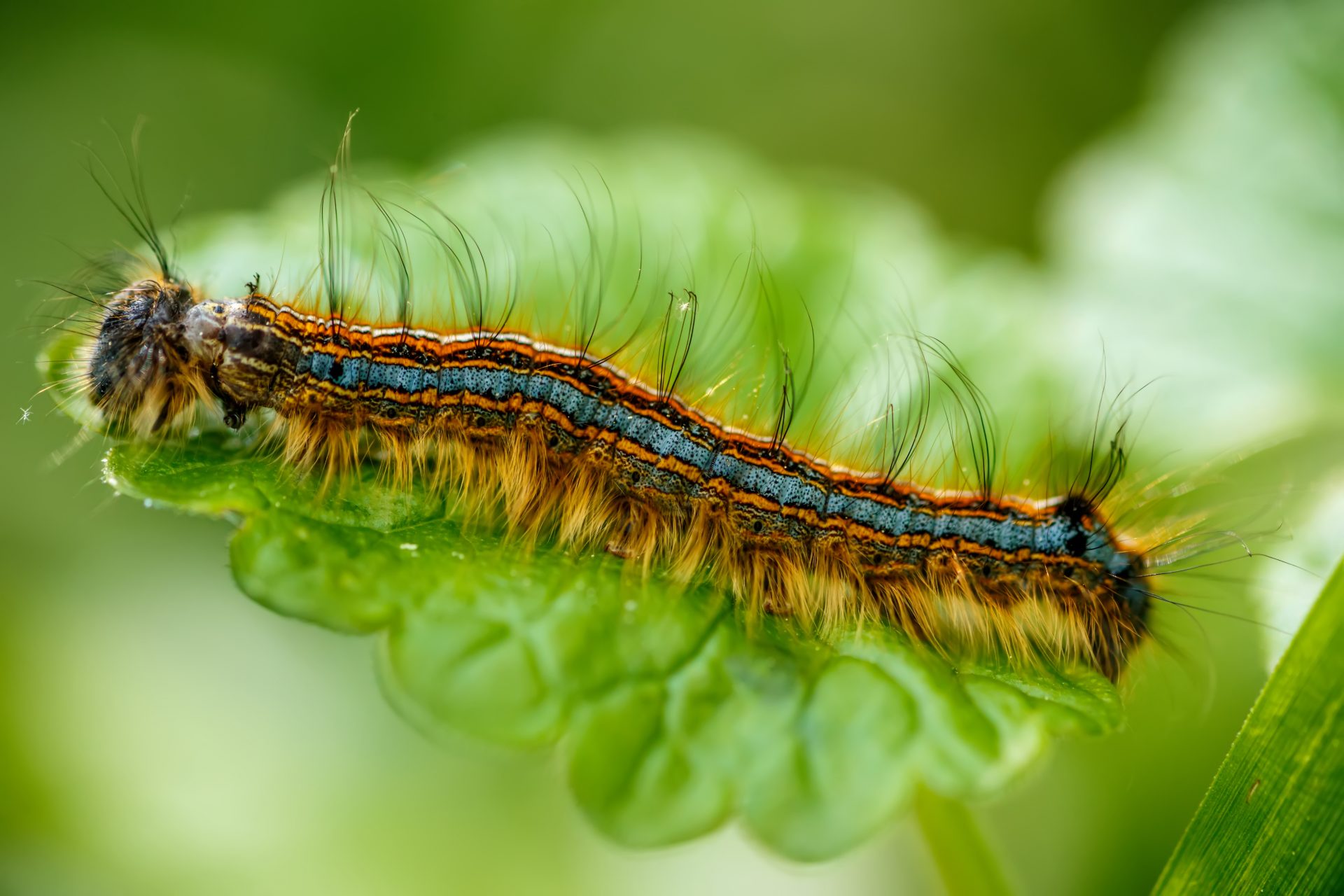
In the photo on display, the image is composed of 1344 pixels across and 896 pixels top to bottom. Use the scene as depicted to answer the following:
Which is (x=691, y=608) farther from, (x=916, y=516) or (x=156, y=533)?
(x=156, y=533)

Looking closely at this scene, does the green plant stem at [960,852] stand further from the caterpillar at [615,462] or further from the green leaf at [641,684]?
the caterpillar at [615,462]

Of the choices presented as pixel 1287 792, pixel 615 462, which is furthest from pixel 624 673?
pixel 1287 792

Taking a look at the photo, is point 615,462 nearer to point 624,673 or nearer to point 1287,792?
point 624,673

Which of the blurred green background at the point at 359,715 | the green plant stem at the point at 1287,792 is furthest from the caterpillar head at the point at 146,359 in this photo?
the green plant stem at the point at 1287,792

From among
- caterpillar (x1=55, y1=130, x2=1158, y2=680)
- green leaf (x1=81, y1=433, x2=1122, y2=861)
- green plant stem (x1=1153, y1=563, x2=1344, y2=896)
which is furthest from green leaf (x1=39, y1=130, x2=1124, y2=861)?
green plant stem (x1=1153, y1=563, x2=1344, y2=896)

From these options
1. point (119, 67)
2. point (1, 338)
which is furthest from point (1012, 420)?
point (119, 67)

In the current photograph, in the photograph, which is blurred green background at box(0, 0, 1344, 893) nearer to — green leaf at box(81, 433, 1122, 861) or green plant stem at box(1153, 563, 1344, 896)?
green leaf at box(81, 433, 1122, 861)
